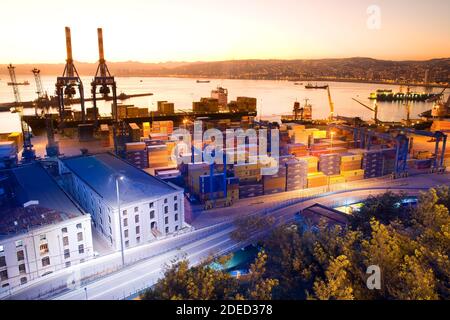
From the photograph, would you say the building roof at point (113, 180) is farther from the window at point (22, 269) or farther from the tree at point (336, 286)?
the tree at point (336, 286)

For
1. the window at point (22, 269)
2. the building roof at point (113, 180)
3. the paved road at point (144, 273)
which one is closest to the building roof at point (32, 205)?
the window at point (22, 269)

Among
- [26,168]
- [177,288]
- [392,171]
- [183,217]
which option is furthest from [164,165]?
[177,288]

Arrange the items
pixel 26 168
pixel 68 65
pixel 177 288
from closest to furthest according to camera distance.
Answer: pixel 177 288 → pixel 26 168 → pixel 68 65

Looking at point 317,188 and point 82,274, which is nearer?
point 82,274

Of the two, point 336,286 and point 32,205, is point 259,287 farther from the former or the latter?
point 32,205

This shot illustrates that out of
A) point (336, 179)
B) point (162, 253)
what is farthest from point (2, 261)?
point (336, 179)

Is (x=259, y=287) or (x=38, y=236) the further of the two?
(x=38, y=236)
